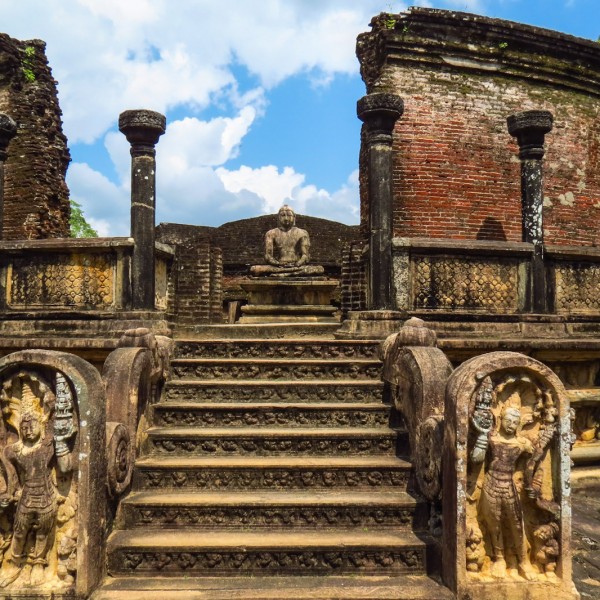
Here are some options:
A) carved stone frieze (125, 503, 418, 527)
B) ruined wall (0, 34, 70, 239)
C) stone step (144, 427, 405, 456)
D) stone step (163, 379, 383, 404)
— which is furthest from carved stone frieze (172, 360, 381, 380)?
ruined wall (0, 34, 70, 239)

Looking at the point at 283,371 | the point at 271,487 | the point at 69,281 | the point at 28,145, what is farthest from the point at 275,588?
the point at 28,145

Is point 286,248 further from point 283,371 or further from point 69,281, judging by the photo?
point 283,371

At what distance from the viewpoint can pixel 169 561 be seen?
11.2 feet

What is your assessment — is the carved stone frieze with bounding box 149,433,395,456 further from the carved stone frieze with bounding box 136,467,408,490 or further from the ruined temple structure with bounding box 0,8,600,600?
the carved stone frieze with bounding box 136,467,408,490

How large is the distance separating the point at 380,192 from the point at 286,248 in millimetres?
3497

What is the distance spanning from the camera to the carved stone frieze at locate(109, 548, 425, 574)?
3.40 meters

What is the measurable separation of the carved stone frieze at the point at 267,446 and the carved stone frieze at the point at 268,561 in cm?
90

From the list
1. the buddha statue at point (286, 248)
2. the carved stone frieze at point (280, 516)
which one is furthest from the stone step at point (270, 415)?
the buddha statue at point (286, 248)

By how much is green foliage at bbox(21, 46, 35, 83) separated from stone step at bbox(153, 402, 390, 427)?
32.1ft

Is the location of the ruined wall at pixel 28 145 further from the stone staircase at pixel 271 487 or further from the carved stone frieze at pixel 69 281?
the stone staircase at pixel 271 487

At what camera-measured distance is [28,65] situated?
37.4 ft

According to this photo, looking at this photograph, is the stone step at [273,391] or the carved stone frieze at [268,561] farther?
the stone step at [273,391]

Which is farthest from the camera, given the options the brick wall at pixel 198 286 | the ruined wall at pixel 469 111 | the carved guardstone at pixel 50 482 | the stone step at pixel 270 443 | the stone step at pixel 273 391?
the brick wall at pixel 198 286

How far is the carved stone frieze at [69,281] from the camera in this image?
20.1 ft
